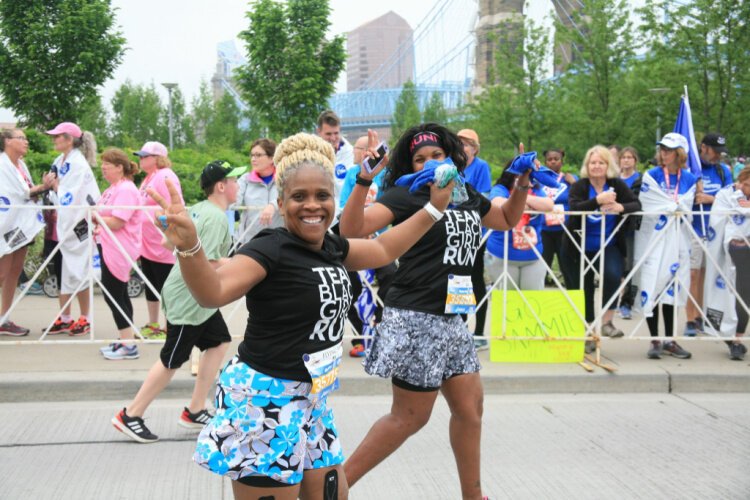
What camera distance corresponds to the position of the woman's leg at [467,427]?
3.57 m

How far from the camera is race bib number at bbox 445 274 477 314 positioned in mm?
3619

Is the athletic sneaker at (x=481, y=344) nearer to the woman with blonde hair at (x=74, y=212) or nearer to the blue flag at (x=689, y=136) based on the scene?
the blue flag at (x=689, y=136)

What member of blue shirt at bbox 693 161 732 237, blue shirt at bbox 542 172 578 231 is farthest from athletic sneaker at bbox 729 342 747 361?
blue shirt at bbox 542 172 578 231

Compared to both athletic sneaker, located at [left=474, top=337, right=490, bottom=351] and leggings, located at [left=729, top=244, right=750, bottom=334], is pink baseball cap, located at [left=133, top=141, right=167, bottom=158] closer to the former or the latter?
athletic sneaker, located at [left=474, top=337, right=490, bottom=351]

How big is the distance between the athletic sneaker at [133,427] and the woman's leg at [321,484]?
249cm

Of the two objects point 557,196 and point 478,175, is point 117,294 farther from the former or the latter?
point 557,196

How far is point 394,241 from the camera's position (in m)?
3.13

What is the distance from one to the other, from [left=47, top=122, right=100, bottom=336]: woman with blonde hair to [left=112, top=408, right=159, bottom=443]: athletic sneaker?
2.06m

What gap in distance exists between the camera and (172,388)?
6.15m

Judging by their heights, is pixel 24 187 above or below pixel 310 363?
above

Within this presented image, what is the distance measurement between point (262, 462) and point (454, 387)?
1.23 metres

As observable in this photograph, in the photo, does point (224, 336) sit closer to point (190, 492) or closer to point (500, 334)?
point (190, 492)

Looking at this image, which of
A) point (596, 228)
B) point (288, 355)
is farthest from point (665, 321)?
point (288, 355)

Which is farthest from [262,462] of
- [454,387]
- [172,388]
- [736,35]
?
[736,35]
